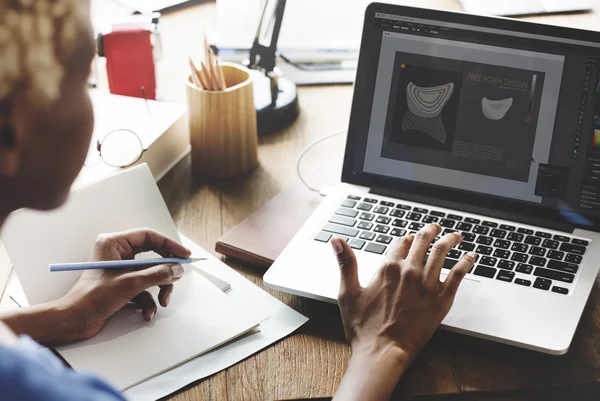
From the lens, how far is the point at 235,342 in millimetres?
851

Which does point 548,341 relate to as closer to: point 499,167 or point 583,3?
point 499,167

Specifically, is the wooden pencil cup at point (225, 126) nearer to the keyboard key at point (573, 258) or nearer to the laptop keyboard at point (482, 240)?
the laptop keyboard at point (482, 240)

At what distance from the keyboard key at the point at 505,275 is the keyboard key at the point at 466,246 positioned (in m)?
0.06

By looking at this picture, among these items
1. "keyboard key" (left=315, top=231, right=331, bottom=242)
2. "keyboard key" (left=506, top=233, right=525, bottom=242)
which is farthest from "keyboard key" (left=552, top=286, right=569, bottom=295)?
"keyboard key" (left=315, top=231, right=331, bottom=242)

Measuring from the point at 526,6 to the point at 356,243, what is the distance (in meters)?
1.03

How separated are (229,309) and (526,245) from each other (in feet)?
1.35

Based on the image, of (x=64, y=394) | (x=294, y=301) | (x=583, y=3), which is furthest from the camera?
(x=583, y=3)

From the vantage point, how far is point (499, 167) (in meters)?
1.01

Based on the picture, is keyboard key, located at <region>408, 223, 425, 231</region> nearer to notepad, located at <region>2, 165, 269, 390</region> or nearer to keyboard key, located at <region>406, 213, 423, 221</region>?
keyboard key, located at <region>406, 213, 423, 221</region>

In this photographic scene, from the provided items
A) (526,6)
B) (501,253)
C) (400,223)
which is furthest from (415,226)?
(526,6)

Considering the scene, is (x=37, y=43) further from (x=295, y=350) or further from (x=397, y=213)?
(x=397, y=213)

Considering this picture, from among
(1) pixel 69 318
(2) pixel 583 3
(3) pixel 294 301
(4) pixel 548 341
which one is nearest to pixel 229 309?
(3) pixel 294 301

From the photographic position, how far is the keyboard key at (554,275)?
0.89 metres

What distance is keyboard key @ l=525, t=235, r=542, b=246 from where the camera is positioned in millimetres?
954
